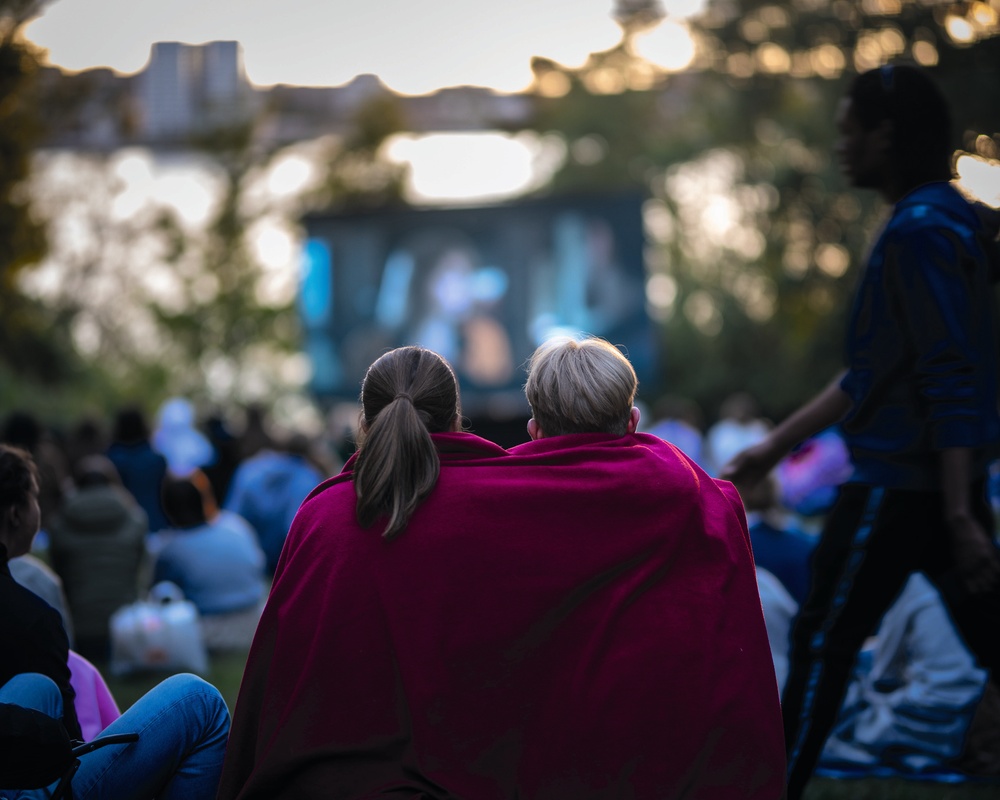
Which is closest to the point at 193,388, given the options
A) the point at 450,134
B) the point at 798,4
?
the point at 450,134

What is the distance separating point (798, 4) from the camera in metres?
17.6

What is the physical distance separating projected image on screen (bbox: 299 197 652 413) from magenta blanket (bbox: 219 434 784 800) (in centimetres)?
1600

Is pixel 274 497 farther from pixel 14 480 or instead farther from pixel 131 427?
pixel 14 480

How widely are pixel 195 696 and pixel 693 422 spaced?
1176 centimetres

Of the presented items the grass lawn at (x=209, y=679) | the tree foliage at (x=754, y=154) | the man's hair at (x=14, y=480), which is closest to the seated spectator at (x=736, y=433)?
the tree foliage at (x=754, y=154)

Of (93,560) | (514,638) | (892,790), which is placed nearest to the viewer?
(514,638)

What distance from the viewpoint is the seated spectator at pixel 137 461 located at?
1011cm

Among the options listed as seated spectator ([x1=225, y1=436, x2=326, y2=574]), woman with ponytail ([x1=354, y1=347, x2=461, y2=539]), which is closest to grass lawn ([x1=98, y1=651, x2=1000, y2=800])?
woman with ponytail ([x1=354, y1=347, x2=461, y2=539])

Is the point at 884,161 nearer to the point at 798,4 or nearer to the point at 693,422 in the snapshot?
the point at 693,422

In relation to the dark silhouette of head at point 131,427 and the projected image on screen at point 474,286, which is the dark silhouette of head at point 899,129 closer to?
the dark silhouette of head at point 131,427

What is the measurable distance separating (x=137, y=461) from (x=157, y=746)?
7.87m

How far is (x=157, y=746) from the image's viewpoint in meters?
2.56

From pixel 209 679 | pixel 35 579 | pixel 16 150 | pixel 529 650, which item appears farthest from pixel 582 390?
pixel 16 150

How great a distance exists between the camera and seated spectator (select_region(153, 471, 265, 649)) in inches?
275
